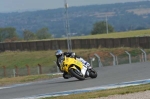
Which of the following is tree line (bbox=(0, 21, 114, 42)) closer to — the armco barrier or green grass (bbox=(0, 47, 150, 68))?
the armco barrier

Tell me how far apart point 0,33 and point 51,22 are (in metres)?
34.7

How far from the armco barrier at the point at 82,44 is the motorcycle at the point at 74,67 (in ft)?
130

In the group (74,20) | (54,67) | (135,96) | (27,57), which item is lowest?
(74,20)

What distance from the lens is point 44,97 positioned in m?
15.6

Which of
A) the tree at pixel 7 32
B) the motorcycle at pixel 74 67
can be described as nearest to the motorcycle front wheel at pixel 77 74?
the motorcycle at pixel 74 67

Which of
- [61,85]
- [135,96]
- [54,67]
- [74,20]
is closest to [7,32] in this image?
[74,20]

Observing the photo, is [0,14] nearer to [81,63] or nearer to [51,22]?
[51,22]

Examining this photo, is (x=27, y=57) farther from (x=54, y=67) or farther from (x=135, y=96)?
(x=135, y=96)

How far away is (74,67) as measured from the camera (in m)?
20.8

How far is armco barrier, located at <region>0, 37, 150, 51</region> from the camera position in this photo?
204 ft

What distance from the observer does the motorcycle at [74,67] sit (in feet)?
67.9

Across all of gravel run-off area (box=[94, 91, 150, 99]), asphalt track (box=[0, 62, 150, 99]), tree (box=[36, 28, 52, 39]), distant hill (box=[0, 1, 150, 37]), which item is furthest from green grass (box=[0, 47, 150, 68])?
distant hill (box=[0, 1, 150, 37])

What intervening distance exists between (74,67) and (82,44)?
52.0 meters

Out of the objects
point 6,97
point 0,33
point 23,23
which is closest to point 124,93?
point 6,97
